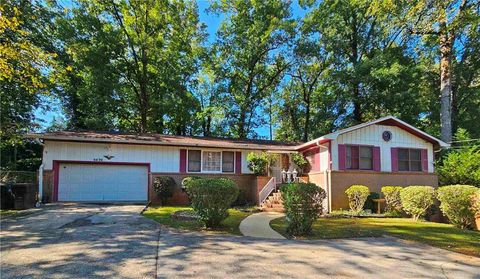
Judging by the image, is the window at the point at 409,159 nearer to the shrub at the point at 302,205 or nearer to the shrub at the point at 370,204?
the shrub at the point at 370,204

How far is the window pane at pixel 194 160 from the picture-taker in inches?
696

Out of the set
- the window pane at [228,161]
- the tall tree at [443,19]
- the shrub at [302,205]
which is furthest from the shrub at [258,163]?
the tall tree at [443,19]

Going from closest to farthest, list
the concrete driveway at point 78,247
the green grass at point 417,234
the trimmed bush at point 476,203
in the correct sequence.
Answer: the concrete driveway at point 78,247
the green grass at point 417,234
the trimmed bush at point 476,203

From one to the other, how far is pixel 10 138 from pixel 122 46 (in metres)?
14.8

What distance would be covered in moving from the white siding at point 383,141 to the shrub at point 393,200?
2.09 meters

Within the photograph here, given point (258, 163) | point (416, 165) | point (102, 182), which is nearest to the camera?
point (102, 182)

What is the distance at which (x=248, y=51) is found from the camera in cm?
2611

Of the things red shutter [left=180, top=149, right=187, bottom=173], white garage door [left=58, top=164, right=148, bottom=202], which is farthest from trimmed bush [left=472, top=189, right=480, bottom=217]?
white garage door [left=58, top=164, right=148, bottom=202]

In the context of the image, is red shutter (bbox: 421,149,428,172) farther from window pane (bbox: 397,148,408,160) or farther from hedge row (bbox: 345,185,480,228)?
hedge row (bbox: 345,185,480,228)

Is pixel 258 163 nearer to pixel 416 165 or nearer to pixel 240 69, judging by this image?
pixel 416 165

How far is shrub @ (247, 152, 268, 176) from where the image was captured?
17.3 meters

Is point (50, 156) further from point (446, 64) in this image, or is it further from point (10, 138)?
point (446, 64)

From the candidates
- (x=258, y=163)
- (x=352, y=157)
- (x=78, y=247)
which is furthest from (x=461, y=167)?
(x=78, y=247)

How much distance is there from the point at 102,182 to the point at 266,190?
794 centimetres
